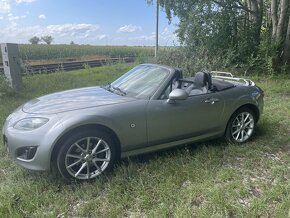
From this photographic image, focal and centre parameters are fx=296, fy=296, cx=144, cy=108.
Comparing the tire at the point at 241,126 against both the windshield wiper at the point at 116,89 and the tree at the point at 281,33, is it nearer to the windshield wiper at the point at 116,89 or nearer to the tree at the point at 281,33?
the windshield wiper at the point at 116,89

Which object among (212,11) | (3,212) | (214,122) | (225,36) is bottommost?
(3,212)

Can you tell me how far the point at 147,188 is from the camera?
3.37m

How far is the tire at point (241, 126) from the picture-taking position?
4695 mm

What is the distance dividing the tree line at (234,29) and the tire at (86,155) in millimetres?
10449

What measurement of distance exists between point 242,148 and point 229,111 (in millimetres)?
597

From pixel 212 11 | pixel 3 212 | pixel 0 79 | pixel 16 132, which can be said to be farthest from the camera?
pixel 212 11

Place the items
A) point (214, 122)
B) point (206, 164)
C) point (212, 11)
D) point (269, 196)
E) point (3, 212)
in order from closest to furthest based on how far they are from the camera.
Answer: point (3, 212) → point (269, 196) → point (206, 164) → point (214, 122) → point (212, 11)

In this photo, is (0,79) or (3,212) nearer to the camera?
(3,212)

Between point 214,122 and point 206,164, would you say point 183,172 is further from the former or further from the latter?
point 214,122

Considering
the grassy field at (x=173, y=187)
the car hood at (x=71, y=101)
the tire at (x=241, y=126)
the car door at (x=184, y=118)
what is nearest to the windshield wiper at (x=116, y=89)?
the car hood at (x=71, y=101)

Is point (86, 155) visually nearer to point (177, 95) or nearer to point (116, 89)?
point (116, 89)

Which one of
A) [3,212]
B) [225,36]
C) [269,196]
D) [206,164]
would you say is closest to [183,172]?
[206,164]

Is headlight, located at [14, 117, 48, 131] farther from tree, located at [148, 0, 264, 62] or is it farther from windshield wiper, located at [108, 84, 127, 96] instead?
tree, located at [148, 0, 264, 62]

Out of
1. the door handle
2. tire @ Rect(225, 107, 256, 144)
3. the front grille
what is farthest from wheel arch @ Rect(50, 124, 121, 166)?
tire @ Rect(225, 107, 256, 144)
